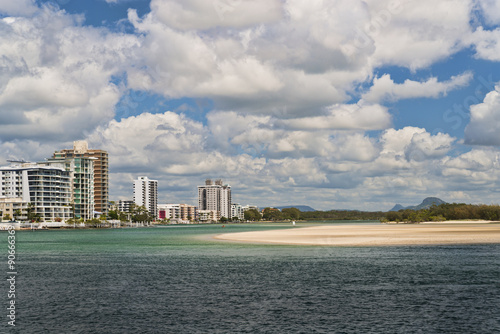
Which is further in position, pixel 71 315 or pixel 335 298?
pixel 335 298

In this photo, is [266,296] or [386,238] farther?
[386,238]

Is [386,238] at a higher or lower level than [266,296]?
lower

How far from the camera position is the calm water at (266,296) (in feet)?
108

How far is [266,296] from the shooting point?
140 feet

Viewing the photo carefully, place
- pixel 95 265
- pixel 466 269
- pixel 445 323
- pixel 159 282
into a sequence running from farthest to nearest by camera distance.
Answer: pixel 95 265, pixel 466 269, pixel 159 282, pixel 445 323

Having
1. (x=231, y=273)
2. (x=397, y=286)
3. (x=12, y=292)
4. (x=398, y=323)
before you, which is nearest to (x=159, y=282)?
(x=231, y=273)

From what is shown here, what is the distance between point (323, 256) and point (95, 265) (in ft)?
105

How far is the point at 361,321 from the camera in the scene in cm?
3341

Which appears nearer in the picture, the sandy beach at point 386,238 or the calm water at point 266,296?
the calm water at point 266,296

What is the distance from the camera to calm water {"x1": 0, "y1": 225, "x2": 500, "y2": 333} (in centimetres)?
3297

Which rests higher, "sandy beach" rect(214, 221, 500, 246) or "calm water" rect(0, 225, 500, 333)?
"calm water" rect(0, 225, 500, 333)

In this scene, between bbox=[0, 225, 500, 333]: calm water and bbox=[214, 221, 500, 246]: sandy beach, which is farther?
bbox=[214, 221, 500, 246]: sandy beach

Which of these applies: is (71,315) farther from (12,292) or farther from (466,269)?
(466,269)

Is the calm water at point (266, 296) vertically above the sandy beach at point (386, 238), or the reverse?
the calm water at point (266, 296)
